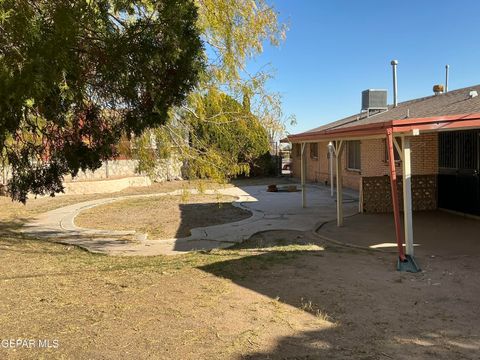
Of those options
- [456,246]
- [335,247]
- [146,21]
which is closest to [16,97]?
[146,21]

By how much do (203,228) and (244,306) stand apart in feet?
22.3

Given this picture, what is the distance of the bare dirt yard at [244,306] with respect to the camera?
4121 millimetres

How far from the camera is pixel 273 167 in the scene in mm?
31688

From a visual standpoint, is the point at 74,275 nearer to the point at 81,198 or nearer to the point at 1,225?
the point at 1,225

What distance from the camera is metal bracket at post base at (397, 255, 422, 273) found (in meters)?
7.04

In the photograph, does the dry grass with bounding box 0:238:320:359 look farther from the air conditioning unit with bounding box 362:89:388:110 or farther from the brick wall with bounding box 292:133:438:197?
the air conditioning unit with bounding box 362:89:388:110

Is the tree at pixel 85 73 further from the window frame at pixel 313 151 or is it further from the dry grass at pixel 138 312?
the window frame at pixel 313 151

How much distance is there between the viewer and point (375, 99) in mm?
18938

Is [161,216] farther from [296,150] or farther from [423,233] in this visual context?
[296,150]

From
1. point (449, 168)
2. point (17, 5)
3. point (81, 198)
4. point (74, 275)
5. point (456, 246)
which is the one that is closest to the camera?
point (17, 5)

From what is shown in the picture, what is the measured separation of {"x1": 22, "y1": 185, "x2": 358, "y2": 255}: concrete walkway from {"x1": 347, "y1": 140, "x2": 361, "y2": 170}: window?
2.82 metres

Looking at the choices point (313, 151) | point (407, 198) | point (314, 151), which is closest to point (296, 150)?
point (313, 151)

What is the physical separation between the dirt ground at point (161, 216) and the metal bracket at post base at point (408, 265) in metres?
4.67

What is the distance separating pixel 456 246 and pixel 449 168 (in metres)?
4.73
